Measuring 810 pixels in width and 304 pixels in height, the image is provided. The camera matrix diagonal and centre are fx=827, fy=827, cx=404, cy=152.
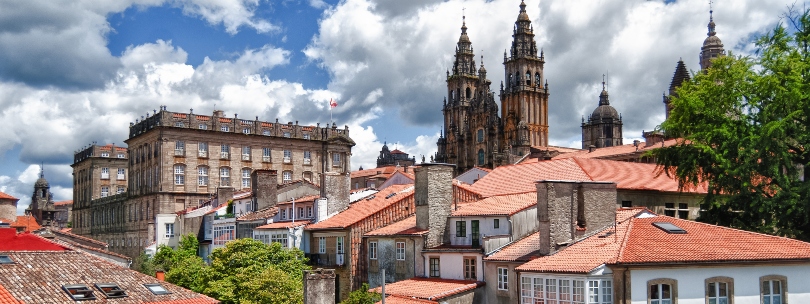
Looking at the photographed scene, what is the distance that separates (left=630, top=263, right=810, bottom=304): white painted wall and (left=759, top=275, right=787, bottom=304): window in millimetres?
183

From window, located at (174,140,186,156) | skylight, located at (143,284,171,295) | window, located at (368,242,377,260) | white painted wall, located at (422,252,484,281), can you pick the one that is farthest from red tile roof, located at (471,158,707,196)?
window, located at (174,140,186,156)

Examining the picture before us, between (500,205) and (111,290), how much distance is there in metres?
19.3

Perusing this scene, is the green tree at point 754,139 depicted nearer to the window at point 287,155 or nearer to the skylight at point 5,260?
the skylight at point 5,260

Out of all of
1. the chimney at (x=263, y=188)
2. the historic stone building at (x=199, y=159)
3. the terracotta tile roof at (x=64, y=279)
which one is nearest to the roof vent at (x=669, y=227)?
the terracotta tile roof at (x=64, y=279)

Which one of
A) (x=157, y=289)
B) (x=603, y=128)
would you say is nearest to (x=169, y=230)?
(x=157, y=289)

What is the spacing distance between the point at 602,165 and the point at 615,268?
21402 mm

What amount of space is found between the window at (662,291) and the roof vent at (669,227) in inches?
124

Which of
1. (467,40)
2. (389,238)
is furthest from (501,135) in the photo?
(389,238)

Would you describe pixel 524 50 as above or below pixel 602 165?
above

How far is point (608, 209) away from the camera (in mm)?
34281

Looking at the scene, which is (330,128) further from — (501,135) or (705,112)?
(705,112)

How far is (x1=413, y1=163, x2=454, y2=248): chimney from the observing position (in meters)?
41.0

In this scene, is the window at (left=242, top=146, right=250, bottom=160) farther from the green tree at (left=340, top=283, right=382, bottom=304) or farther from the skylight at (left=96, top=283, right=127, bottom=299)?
the skylight at (left=96, top=283, right=127, bottom=299)

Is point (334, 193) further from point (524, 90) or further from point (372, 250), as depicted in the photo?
point (524, 90)
